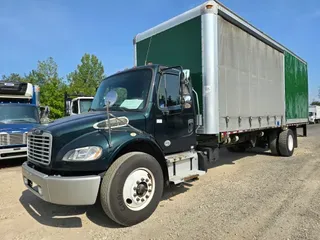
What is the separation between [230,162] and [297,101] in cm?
427

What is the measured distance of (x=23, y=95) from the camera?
Result: 10.3 meters

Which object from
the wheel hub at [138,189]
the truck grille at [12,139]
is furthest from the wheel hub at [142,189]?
the truck grille at [12,139]

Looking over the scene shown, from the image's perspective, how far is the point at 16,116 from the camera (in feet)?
31.1

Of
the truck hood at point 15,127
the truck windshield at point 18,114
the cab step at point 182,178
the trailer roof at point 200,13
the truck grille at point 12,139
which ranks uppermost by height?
the trailer roof at point 200,13

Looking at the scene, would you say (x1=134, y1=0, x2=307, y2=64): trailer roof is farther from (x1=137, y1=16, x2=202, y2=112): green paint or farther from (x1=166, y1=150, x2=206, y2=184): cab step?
(x1=166, y1=150, x2=206, y2=184): cab step

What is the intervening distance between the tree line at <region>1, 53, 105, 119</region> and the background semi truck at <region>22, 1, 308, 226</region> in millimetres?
13808

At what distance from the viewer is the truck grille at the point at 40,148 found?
3678 millimetres

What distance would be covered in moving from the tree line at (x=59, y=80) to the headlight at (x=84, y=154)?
14.7 meters

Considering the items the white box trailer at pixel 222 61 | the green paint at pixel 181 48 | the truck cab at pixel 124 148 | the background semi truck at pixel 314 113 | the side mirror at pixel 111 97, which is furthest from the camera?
the background semi truck at pixel 314 113

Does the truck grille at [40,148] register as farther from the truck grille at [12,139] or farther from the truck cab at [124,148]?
the truck grille at [12,139]

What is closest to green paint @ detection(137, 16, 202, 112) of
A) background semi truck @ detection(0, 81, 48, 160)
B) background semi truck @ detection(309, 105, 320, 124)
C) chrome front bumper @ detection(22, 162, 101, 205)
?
chrome front bumper @ detection(22, 162, 101, 205)

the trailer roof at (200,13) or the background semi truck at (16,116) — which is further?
the background semi truck at (16,116)

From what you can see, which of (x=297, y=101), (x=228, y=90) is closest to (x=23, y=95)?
(x=228, y=90)

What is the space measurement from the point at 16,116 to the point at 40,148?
657cm
